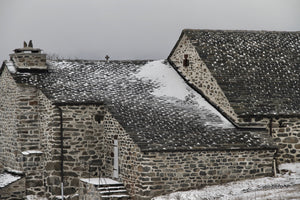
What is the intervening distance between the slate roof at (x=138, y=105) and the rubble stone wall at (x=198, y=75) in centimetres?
75

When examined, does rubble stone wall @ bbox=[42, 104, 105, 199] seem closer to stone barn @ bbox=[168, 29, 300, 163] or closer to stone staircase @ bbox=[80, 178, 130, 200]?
stone staircase @ bbox=[80, 178, 130, 200]

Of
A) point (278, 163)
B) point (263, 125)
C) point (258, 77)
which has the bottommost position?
point (278, 163)

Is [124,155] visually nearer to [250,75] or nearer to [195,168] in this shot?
[195,168]

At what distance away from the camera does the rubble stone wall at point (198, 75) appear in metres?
26.3

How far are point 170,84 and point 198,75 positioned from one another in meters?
1.39

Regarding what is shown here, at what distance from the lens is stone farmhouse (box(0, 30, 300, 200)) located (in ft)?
75.2

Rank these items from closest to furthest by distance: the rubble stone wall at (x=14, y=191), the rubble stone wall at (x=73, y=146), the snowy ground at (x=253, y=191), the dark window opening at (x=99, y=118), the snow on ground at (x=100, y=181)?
the snowy ground at (x=253, y=191), the snow on ground at (x=100, y=181), the rubble stone wall at (x=73, y=146), the rubble stone wall at (x=14, y=191), the dark window opening at (x=99, y=118)

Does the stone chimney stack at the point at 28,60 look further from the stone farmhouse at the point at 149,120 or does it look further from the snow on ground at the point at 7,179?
the snow on ground at the point at 7,179

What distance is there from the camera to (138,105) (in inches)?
1008

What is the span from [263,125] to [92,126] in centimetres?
731

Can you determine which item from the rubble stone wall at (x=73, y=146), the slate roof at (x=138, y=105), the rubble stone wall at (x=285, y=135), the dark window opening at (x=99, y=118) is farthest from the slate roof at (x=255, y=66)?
the rubble stone wall at (x=73, y=146)

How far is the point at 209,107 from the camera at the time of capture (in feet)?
87.6

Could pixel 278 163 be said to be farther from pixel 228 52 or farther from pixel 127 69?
pixel 127 69

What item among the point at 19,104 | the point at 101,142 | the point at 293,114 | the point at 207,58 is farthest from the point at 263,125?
the point at 19,104
